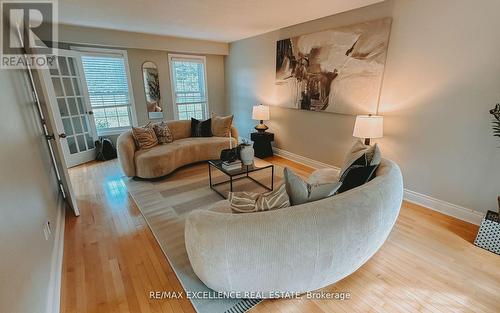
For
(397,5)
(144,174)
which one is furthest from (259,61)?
(144,174)

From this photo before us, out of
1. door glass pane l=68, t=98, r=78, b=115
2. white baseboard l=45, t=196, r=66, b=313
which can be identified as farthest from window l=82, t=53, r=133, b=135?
white baseboard l=45, t=196, r=66, b=313

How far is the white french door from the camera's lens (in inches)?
152

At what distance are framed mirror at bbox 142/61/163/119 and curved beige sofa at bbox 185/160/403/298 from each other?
445cm

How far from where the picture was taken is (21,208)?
1.39 meters

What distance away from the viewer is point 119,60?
4.51 m

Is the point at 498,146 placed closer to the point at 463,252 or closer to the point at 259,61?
the point at 463,252

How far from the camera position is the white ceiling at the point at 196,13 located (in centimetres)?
275

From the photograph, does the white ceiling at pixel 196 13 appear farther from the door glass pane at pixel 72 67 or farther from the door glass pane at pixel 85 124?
the door glass pane at pixel 85 124

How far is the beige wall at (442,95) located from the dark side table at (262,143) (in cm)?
163

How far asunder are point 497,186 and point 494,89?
0.95 m

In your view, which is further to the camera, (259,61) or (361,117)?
(259,61)

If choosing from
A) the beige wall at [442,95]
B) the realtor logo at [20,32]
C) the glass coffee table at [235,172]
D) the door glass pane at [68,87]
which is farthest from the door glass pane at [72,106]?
the beige wall at [442,95]

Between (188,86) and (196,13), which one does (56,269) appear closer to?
(196,13)

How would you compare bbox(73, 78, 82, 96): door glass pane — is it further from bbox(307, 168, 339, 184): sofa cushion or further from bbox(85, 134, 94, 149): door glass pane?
bbox(307, 168, 339, 184): sofa cushion
